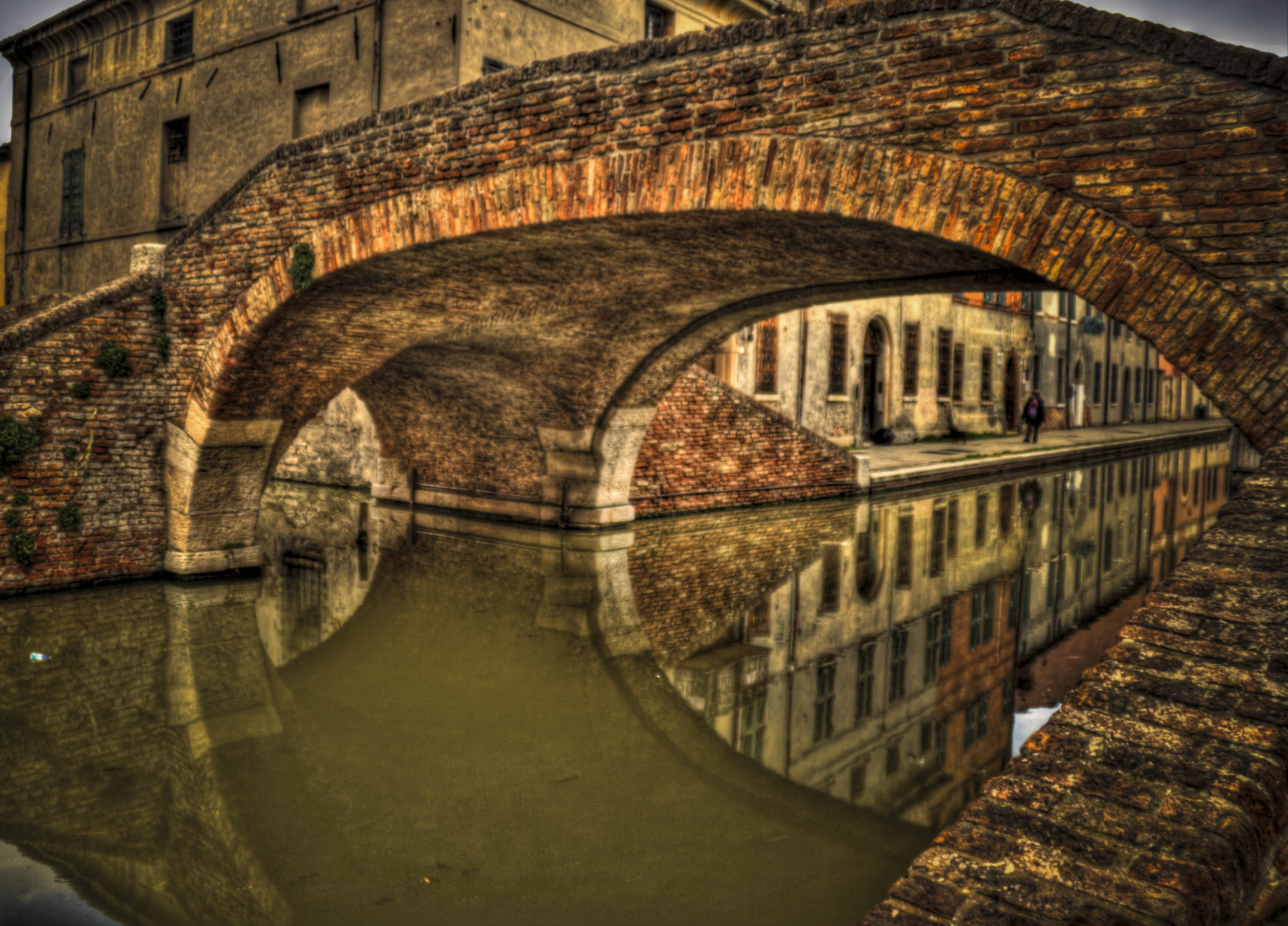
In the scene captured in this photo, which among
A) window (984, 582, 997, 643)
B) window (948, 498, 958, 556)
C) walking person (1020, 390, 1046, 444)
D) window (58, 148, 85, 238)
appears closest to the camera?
window (984, 582, 997, 643)

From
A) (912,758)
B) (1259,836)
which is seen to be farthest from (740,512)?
(1259,836)

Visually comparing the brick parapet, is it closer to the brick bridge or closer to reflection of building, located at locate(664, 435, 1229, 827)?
the brick bridge

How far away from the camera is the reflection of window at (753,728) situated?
16.9ft

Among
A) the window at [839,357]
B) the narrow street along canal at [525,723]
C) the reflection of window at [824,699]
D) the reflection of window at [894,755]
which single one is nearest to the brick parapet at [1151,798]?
the narrow street along canal at [525,723]

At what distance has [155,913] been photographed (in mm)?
3426

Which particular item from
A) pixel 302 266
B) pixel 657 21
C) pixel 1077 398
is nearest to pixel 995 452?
pixel 657 21

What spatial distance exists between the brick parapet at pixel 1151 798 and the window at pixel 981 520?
29.3ft

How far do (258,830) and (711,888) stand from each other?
1845mm

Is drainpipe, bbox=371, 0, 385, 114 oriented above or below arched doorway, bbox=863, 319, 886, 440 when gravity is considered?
above

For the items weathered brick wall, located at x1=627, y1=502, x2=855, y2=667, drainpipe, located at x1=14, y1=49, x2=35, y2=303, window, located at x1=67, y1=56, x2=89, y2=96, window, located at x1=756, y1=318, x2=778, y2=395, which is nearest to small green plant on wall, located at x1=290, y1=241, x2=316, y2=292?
weathered brick wall, located at x1=627, y1=502, x2=855, y2=667

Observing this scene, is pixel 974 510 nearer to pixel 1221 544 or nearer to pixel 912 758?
pixel 912 758

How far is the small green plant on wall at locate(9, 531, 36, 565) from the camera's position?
306 inches

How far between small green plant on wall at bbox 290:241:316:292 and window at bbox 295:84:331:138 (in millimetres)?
8269

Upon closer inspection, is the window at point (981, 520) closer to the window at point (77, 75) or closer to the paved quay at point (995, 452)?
the paved quay at point (995, 452)
